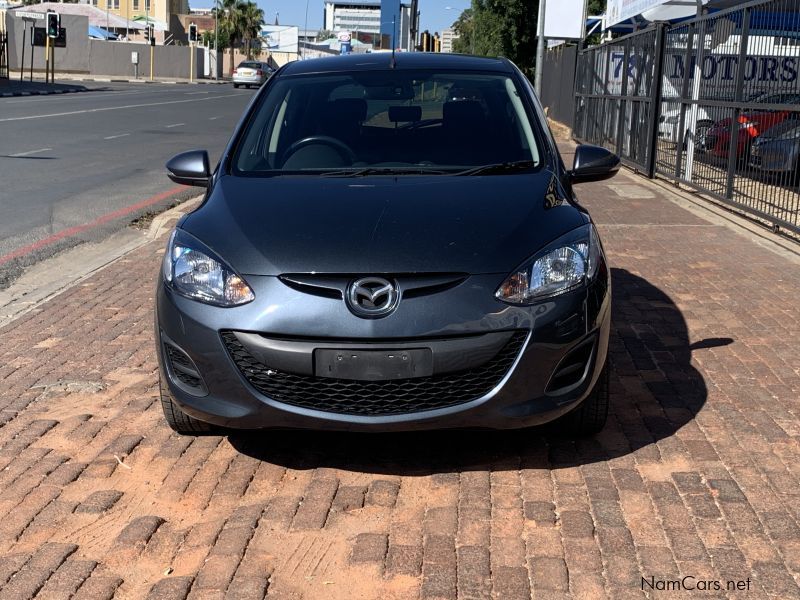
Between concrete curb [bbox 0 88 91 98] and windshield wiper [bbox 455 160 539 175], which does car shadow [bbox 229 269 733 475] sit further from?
concrete curb [bbox 0 88 91 98]

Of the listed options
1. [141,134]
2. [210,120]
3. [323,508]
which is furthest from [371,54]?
[210,120]

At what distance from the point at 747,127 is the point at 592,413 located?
7447 mm

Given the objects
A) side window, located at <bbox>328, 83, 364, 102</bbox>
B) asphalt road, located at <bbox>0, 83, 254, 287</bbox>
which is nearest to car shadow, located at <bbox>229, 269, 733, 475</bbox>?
side window, located at <bbox>328, 83, 364, 102</bbox>

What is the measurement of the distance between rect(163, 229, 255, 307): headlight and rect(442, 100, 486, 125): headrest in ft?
5.37

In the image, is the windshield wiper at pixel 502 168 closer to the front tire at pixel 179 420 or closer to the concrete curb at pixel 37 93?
the front tire at pixel 179 420

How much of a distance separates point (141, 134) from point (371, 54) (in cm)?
1719

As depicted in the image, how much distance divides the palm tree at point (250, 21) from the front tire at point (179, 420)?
10770 centimetres

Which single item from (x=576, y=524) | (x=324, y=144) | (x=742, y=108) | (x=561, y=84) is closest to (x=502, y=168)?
(x=324, y=144)

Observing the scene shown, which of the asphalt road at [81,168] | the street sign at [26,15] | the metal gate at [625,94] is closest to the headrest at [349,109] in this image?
the asphalt road at [81,168]

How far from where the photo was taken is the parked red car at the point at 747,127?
9.61 meters

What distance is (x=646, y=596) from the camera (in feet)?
9.90

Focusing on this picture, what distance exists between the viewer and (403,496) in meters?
3.74

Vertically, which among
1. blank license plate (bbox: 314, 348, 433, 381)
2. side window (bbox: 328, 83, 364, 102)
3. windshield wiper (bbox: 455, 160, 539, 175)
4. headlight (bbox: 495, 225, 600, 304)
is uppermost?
side window (bbox: 328, 83, 364, 102)

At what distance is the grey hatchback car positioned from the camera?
3.61 metres
